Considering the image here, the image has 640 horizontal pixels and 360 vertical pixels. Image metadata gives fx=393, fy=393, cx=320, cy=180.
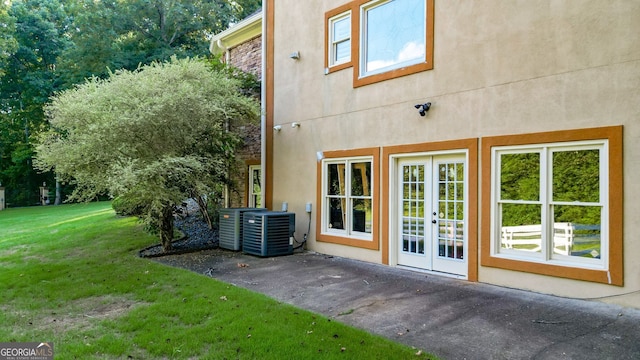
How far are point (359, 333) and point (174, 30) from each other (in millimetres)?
28164

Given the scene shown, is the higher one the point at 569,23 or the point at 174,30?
the point at 174,30

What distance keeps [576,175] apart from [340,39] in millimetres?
5703

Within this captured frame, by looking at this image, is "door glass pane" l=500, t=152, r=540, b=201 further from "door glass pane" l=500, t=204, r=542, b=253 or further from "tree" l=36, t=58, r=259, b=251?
"tree" l=36, t=58, r=259, b=251

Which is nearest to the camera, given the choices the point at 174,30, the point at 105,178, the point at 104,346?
the point at 104,346

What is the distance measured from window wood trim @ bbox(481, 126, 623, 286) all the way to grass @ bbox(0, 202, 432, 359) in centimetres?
296

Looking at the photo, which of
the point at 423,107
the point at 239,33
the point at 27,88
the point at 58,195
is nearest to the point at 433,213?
the point at 423,107

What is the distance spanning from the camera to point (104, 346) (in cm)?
421

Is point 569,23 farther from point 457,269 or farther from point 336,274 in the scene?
point 336,274

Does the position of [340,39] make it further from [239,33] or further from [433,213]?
[239,33]

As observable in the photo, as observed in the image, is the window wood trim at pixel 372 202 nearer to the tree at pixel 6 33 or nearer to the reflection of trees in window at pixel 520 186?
the reflection of trees in window at pixel 520 186

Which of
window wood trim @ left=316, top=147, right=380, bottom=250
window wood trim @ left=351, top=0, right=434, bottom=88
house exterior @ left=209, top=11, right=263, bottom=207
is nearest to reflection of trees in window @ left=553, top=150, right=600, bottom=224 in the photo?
window wood trim @ left=351, top=0, right=434, bottom=88

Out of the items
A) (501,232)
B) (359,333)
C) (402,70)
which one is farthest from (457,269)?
(402,70)

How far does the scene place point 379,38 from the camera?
8.27 metres

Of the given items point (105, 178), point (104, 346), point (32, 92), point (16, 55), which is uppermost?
point (16, 55)
